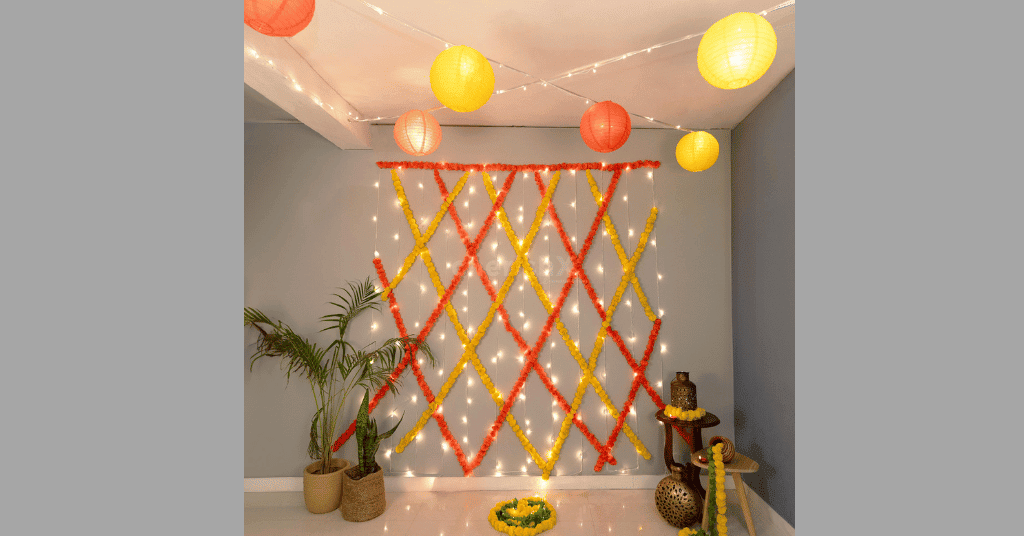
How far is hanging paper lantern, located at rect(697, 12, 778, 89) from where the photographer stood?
1.60 m

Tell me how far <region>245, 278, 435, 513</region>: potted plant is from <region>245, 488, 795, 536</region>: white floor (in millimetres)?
209

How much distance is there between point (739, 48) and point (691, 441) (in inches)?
97.3

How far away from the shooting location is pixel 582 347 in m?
3.57

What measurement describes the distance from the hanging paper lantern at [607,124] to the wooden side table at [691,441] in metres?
1.91

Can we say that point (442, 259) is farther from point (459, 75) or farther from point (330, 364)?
point (459, 75)

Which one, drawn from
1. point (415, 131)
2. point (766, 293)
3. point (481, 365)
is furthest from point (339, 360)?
point (766, 293)

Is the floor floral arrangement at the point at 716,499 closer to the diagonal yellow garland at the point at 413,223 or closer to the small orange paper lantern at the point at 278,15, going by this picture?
the diagonal yellow garland at the point at 413,223

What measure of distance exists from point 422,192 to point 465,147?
0.49 m

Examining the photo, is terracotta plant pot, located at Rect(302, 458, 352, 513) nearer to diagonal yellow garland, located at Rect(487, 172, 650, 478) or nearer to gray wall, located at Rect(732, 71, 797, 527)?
diagonal yellow garland, located at Rect(487, 172, 650, 478)

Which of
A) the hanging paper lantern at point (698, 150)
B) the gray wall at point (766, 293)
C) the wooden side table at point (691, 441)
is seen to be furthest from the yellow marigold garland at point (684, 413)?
the hanging paper lantern at point (698, 150)

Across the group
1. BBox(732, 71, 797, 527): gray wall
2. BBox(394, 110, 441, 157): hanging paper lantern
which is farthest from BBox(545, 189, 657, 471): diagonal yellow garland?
BBox(394, 110, 441, 157): hanging paper lantern

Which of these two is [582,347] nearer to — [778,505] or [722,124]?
[778,505]

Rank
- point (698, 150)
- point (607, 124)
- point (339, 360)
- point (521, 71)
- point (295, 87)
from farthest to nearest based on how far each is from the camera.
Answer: point (339, 360)
point (698, 150)
point (521, 71)
point (295, 87)
point (607, 124)

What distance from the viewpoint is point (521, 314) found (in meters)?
3.58
